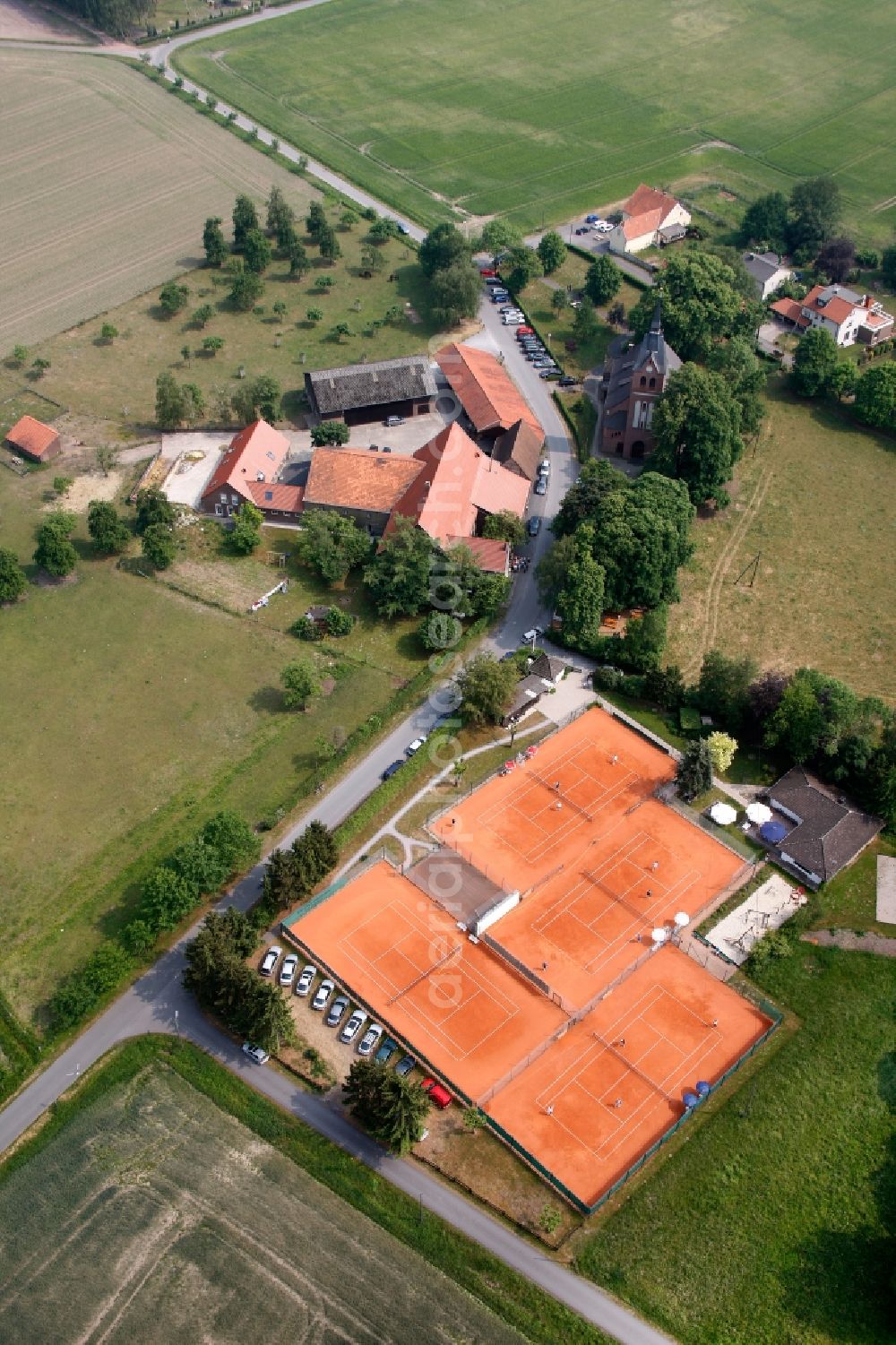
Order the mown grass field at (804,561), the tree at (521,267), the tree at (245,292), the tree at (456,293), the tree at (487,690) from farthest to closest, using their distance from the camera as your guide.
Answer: the tree at (521,267) < the tree at (245,292) < the tree at (456,293) < the mown grass field at (804,561) < the tree at (487,690)

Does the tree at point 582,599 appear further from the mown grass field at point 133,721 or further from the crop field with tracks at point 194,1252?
the crop field with tracks at point 194,1252

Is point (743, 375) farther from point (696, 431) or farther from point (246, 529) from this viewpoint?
point (246, 529)

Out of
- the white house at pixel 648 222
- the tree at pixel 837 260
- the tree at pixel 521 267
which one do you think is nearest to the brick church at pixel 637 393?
the tree at pixel 521 267

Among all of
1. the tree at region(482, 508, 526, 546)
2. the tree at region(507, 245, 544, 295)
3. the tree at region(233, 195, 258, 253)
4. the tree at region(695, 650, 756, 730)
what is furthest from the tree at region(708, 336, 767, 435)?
the tree at region(233, 195, 258, 253)

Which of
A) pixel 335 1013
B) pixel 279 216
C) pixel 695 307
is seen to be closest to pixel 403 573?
pixel 335 1013

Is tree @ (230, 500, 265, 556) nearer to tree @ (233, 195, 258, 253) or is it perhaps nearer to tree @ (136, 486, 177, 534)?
tree @ (136, 486, 177, 534)

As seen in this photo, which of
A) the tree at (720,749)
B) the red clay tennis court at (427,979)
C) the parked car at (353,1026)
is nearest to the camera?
the red clay tennis court at (427,979)

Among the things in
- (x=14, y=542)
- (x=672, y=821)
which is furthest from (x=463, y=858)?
(x=14, y=542)

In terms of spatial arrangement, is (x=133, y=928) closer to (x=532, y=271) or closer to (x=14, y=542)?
(x=14, y=542)
